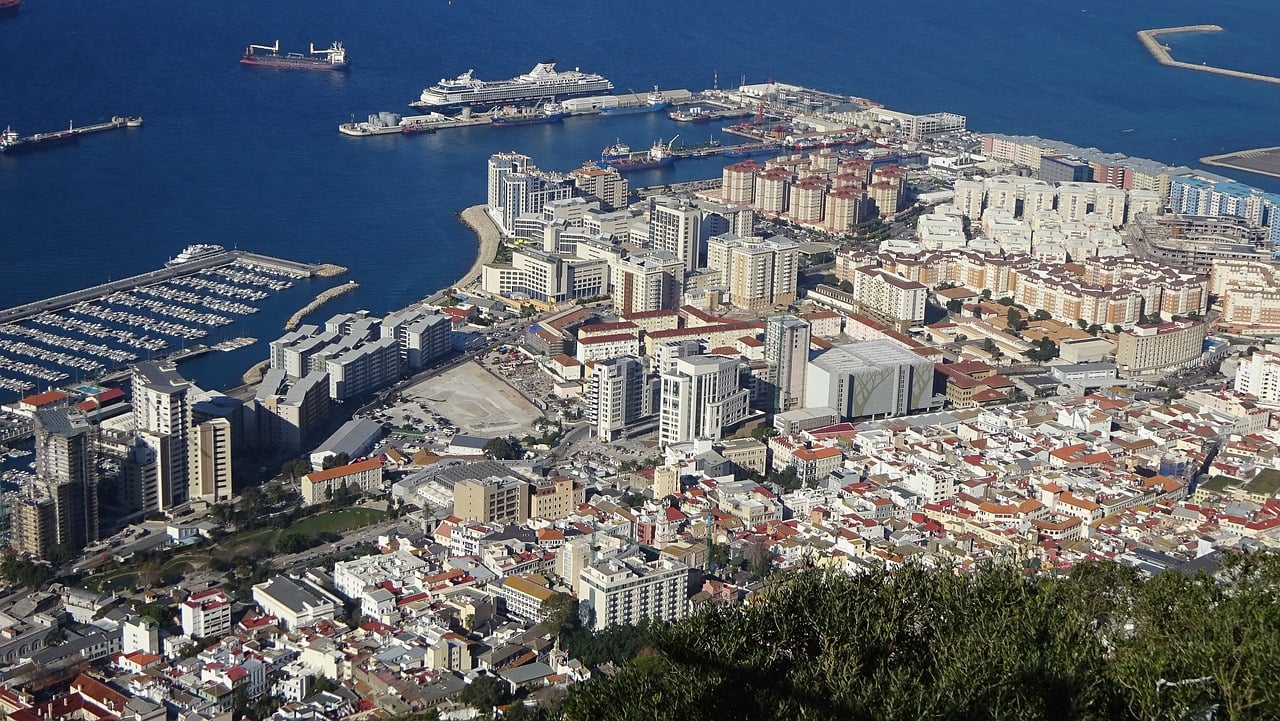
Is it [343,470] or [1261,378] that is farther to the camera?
[1261,378]

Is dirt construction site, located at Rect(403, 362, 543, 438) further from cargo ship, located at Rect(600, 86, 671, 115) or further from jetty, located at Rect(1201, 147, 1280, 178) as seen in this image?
jetty, located at Rect(1201, 147, 1280, 178)

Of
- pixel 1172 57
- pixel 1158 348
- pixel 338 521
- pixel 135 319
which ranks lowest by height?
pixel 338 521

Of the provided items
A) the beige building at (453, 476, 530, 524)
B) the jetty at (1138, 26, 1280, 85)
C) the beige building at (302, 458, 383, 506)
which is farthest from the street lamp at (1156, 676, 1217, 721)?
the jetty at (1138, 26, 1280, 85)

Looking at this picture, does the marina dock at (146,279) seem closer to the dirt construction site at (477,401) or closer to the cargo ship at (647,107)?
the dirt construction site at (477,401)

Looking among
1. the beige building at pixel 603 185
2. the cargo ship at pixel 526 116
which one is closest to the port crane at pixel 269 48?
the cargo ship at pixel 526 116

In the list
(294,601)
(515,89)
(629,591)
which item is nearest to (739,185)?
(515,89)

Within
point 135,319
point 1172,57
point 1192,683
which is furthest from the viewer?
point 1172,57

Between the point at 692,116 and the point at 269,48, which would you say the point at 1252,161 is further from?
the point at 269,48
